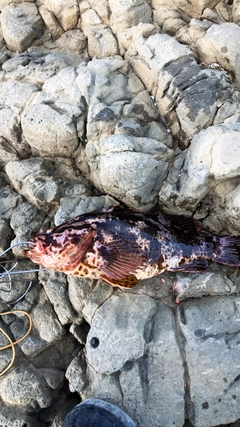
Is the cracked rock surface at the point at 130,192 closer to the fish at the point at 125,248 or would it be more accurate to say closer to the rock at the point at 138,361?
the rock at the point at 138,361

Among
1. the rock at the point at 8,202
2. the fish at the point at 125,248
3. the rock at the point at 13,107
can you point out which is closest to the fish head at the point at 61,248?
the fish at the point at 125,248

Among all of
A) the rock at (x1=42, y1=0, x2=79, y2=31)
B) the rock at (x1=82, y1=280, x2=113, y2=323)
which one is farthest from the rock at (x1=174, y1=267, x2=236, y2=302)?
the rock at (x1=42, y1=0, x2=79, y2=31)

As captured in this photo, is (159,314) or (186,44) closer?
(159,314)

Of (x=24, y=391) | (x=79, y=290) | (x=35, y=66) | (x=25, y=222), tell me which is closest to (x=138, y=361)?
(x=79, y=290)

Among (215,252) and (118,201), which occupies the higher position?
(118,201)

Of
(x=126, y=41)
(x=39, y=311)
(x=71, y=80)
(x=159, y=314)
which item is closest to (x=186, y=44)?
(x=126, y=41)

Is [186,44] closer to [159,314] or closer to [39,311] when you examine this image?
[159,314]
